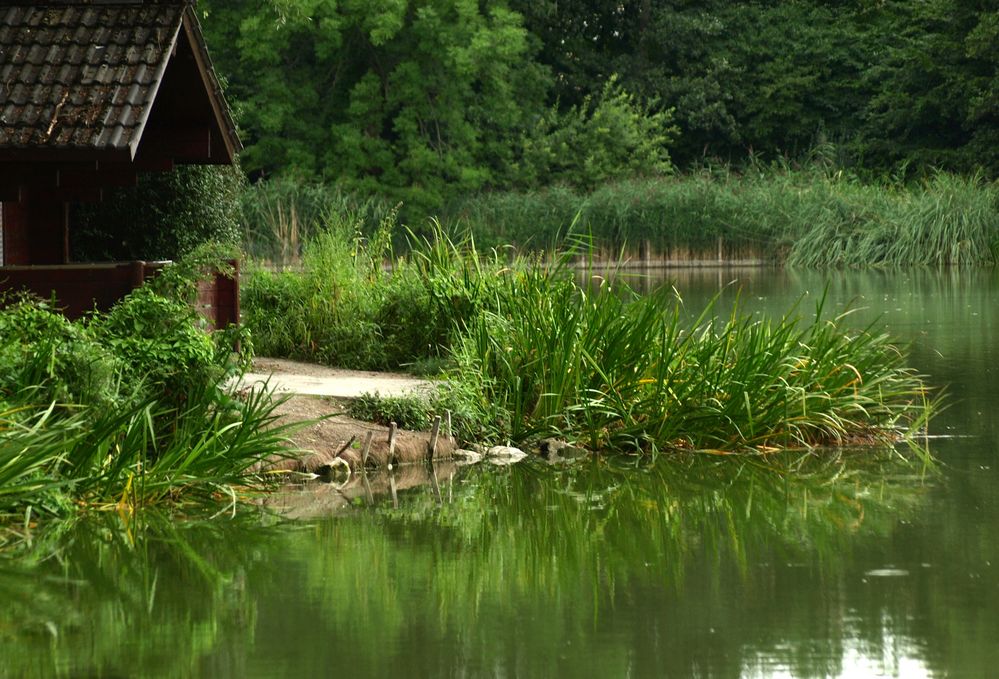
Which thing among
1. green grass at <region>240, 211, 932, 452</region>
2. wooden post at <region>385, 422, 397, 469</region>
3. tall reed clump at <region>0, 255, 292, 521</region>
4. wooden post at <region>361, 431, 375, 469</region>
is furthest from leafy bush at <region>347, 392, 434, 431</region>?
tall reed clump at <region>0, 255, 292, 521</region>

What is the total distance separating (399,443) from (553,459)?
44.1 inches

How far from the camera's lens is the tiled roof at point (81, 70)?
11336 mm

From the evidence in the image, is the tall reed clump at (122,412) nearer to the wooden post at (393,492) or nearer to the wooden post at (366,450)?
the wooden post at (366,450)

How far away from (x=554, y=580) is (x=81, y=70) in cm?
640

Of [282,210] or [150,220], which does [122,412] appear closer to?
[150,220]

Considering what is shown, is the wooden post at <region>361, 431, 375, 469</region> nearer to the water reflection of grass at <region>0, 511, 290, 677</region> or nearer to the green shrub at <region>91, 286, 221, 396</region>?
the green shrub at <region>91, 286, 221, 396</region>

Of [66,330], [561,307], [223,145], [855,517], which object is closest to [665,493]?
[855,517]

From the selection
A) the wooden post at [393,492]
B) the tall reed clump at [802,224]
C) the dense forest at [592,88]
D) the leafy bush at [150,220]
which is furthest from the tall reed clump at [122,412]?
the dense forest at [592,88]

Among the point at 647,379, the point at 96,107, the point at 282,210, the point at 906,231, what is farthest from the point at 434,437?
the point at 906,231

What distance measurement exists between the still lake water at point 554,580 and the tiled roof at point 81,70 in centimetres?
332

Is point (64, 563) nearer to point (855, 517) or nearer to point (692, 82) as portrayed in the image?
point (855, 517)

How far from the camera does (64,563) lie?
25.4 feet

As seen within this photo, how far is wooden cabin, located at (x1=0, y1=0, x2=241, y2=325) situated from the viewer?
11.4m

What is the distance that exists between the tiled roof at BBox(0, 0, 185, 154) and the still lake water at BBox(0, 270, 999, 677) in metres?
3.32
